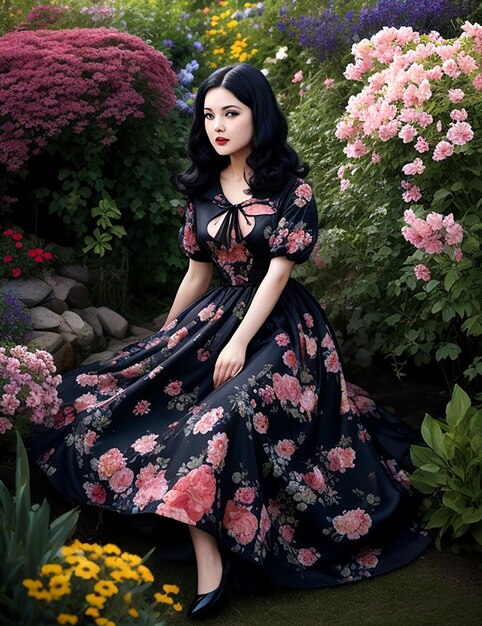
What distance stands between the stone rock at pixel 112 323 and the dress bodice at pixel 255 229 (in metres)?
1.37

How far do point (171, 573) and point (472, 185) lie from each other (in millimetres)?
1916

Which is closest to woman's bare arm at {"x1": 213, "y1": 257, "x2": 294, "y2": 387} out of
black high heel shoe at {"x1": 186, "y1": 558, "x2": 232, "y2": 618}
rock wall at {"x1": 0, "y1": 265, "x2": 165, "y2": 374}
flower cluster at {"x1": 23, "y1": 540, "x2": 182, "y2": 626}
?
black high heel shoe at {"x1": 186, "y1": 558, "x2": 232, "y2": 618}

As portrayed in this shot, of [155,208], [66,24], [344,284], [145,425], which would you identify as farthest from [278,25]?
[145,425]

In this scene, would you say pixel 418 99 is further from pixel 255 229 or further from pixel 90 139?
pixel 90 139

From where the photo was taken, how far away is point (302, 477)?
3262 mm

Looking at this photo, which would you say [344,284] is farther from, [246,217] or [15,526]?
[15,526]

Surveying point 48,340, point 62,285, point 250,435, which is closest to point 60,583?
point 250,435

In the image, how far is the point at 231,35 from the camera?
693 cm

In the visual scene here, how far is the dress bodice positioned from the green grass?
Answer: 112 centimetres

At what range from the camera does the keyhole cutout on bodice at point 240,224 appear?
342 cm

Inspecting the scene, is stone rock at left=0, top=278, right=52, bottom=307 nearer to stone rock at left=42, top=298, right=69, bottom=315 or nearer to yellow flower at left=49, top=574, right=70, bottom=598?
stone rock at left=42, top=298, right=69, bottom=315

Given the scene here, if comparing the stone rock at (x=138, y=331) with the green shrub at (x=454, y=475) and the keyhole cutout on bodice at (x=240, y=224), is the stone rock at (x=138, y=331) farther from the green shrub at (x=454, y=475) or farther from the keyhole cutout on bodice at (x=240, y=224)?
the green shrub at (x=454, y=475)

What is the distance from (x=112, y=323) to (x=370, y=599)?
227cm

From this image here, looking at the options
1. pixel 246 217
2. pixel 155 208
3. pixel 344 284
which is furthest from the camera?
pixel 155 208
